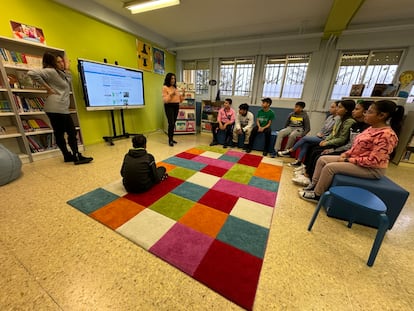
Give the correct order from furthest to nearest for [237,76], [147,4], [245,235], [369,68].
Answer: [237,76] → [369,68] → [147,4] → [245,235]

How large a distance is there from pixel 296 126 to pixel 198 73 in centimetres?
398

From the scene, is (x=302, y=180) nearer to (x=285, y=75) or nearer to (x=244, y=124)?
(x=244, y=124)

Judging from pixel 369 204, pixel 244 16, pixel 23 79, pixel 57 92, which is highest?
pixel 244 16

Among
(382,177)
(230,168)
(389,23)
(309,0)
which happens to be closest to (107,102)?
(230,168)

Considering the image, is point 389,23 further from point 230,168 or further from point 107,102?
point 107,102

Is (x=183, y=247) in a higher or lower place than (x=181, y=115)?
lower

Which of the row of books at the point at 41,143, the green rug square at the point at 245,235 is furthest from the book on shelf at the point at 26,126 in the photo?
the green rug square at the point at 245,235

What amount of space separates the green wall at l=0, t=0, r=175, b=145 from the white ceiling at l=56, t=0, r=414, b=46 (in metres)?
0.22

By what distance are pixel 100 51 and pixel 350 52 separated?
19.1 feet

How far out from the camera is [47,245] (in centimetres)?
127

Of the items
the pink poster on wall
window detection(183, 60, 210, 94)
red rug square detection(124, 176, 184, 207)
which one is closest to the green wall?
the pink poster on wall

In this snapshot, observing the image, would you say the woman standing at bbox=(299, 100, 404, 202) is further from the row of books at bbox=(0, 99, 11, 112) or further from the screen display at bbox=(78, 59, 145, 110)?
the row of books at bbox=(0, 99, 11, 112)

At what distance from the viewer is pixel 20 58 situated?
248cm

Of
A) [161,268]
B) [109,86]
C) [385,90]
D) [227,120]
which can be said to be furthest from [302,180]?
[109,86]
